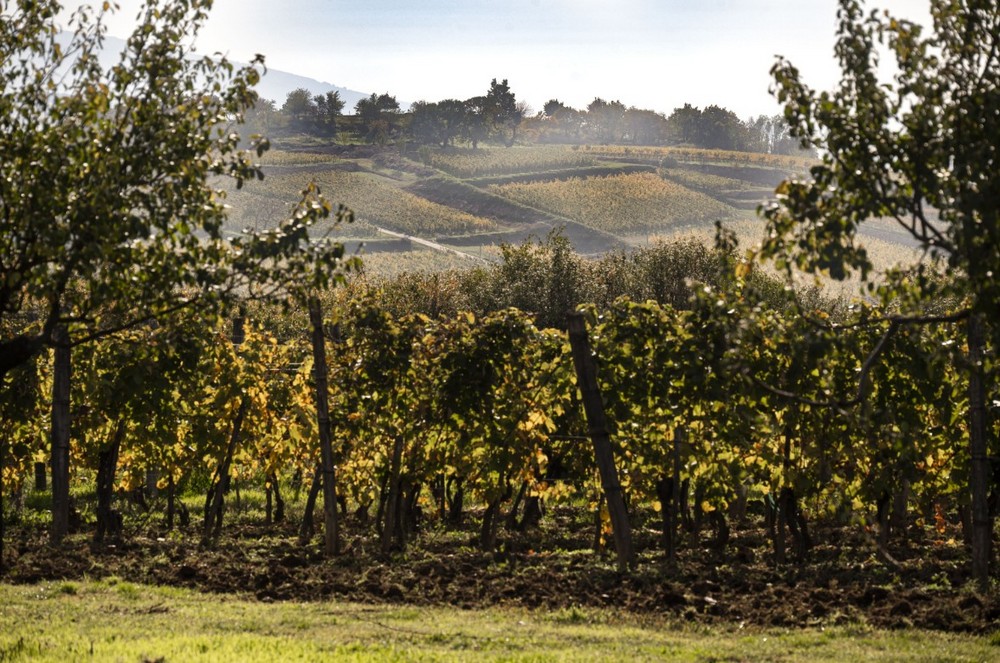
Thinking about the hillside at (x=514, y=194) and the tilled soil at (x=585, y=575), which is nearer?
the tilled soil at (x=585, y=575)

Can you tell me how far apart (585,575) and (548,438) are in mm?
1523

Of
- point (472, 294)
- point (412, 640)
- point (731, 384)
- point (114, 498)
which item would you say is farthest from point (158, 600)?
point (472, 294)

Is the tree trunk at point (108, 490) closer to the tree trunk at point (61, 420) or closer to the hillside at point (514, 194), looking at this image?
the tree trunk at point (61, 420)

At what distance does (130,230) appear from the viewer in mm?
7227

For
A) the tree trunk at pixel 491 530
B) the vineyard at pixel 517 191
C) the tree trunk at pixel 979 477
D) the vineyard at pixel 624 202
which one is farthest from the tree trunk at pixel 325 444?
the vineyard at pixel 624 202

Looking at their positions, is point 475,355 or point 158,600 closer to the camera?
point 158,600

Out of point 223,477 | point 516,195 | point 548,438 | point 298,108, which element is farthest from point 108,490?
point 298,108

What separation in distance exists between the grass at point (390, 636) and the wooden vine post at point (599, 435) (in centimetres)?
117

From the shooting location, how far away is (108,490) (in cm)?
1573

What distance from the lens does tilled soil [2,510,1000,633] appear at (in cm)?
980

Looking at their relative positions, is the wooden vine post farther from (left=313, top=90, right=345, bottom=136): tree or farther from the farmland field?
(left=313, top=90, right=345, bottom=136): tree

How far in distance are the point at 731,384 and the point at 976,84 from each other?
16.7ft

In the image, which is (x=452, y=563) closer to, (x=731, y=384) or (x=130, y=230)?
(x=731, y=384)

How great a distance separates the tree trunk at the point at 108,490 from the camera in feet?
49.9
